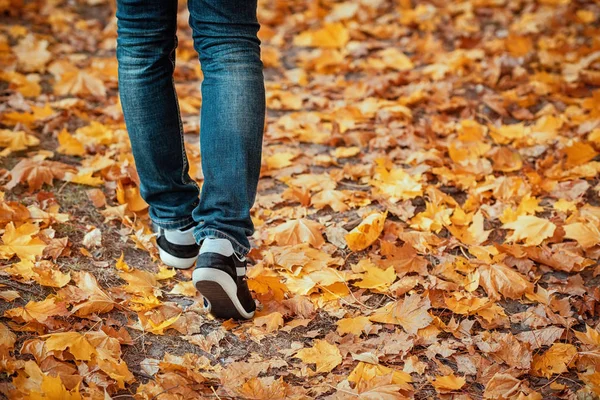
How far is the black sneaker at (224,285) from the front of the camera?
1732 mm

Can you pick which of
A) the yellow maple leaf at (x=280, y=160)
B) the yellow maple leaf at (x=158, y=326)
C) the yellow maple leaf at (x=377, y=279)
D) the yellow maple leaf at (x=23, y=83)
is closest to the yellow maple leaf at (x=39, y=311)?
the yellow maple leaf at (x=158, y=326)

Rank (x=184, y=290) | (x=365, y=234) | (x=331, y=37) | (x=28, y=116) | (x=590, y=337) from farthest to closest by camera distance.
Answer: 1. (x=331, y=37)
2. (x=28, y=116)
3. (x=365, y=234)
4. (x=184, y=290)
5. (x=590, y=337)

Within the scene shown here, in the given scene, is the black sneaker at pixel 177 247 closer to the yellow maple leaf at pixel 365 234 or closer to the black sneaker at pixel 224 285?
the black sneaker at pixel 224 285

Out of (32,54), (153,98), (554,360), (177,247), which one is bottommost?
(554,360)

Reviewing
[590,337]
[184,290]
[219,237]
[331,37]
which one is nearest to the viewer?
[219,237]

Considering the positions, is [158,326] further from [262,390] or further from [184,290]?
[262,390]

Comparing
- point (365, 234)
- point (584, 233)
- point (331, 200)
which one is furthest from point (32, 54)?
point (584, 233)

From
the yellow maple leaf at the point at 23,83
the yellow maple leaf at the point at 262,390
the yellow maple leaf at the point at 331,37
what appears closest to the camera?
the yellow maple leaf at the point at 262,390

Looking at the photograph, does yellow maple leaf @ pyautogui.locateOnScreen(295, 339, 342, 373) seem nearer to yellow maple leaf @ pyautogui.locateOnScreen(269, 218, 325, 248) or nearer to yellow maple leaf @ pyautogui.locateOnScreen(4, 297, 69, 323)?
yellow maple leaf @ pyautogui.locateOnScreen(269, 218, 325, 248)

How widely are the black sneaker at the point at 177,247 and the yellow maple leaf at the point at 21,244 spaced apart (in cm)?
38

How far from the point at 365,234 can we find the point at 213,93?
34.1 inches

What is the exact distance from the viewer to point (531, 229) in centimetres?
236

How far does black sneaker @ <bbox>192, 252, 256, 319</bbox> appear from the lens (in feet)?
5.68

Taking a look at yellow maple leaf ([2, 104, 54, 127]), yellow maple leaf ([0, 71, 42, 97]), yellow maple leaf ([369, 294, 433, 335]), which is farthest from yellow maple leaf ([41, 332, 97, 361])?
yellow maple leaf ([0, 71, 42, 97])
